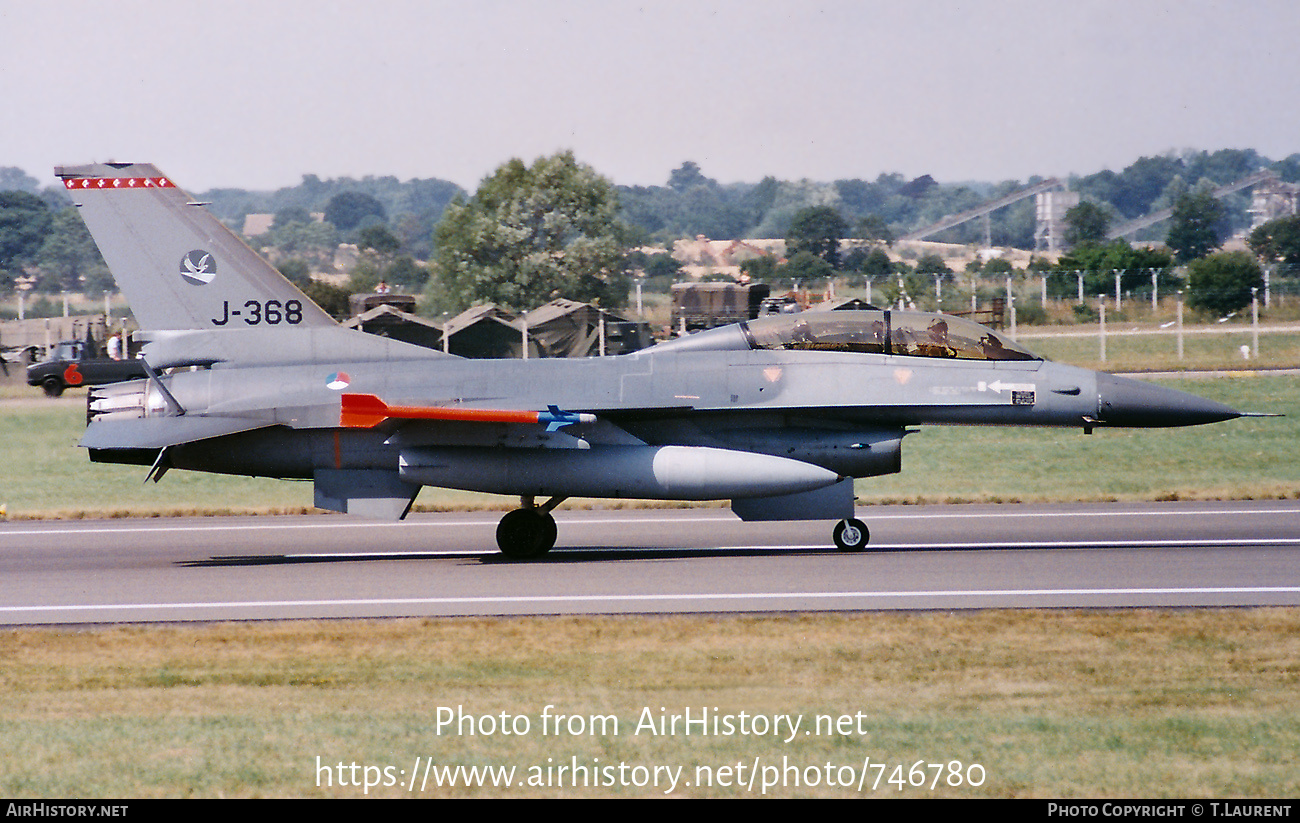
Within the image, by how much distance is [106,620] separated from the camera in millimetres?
12273

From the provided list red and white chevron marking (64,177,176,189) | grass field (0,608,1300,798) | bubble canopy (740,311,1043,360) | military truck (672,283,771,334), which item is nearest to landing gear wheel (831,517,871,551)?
bubble canopy (740,311,1043,360)

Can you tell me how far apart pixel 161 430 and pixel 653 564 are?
18.0 feet

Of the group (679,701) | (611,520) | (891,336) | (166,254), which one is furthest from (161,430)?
(679,701)

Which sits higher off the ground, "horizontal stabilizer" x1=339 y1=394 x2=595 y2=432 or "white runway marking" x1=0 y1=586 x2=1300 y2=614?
"horizontal stabilizer" x1=339 y1=394 x2=595 y2=432

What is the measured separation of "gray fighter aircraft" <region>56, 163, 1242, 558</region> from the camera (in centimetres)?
1500

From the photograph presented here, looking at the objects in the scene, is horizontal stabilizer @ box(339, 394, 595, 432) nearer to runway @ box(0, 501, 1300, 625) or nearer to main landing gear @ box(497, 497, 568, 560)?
main landing gear @ box(497, 497, 568, 560)

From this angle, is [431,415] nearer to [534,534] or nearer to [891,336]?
[534,534]

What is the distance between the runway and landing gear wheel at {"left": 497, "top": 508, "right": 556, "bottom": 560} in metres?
0.23

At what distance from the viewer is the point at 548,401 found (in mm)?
15156

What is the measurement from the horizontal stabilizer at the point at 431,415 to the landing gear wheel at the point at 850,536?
307cm

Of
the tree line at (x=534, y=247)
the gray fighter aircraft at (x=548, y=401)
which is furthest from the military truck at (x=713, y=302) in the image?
the gray fighter aircraft at (x=548, y=401)

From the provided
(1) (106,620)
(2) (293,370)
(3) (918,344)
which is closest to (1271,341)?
(3) (918,344)

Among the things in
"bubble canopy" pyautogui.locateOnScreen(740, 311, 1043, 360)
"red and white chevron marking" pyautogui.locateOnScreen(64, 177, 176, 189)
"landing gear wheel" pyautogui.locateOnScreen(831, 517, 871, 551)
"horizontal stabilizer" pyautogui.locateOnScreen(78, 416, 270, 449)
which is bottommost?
"landing gear wheel" pyautogui.locateOnScreen(831, 517, 871, 551)

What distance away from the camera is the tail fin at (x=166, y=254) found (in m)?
15.7
